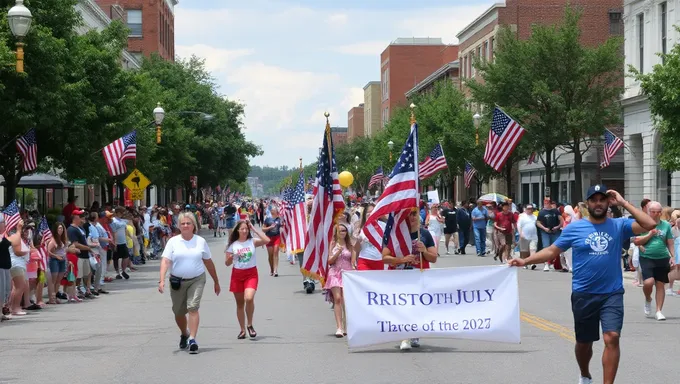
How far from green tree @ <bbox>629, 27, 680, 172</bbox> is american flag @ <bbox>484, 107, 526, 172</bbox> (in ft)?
21.0

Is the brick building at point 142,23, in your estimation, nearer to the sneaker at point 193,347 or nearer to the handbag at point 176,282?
the handbag at point 176,282

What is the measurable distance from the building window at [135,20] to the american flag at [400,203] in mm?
75143

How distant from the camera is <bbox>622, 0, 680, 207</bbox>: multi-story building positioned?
43188mm

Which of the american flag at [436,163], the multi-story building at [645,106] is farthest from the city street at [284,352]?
the multi-story building at [645,106]

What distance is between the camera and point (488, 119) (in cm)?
5194

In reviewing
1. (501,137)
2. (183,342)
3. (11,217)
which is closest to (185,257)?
(183,342)

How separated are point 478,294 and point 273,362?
2474 mm

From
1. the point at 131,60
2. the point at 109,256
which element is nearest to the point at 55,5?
the point at 109,256

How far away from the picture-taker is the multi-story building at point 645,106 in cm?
4319

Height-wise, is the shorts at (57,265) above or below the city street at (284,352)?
above

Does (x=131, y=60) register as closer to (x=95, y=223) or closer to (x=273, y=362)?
(x=95, y=223)

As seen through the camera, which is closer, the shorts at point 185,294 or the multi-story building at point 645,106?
the shorts at point 185,294

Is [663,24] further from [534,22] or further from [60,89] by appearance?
[60,89]

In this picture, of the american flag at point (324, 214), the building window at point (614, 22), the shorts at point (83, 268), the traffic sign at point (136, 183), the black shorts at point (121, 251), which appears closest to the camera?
Answer: the american flag at point (324, 214)
